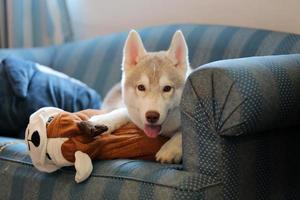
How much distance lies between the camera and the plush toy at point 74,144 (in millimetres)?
1445

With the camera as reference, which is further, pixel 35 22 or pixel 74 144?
pixel 35 22

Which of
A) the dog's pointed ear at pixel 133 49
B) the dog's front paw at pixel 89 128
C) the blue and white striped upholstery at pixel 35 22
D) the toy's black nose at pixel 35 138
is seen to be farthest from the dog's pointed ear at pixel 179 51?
the blue and white striped upholstery at pixel 35 22

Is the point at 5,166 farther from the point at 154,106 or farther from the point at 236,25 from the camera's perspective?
the point at 236,25

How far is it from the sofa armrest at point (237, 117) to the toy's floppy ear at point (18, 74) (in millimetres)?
1048

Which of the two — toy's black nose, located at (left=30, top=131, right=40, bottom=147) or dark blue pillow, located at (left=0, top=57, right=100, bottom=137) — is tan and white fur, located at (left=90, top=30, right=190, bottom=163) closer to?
toy's black nose, located at (left=30, top=131, right=40, bottom=147)

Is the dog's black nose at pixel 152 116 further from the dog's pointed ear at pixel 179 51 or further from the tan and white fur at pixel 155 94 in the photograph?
the dog's pointed ear at pixel 179 51

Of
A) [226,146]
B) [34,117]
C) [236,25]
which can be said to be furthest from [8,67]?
[226,146]

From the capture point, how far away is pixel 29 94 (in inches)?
85.9

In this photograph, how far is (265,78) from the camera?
4.42 ft

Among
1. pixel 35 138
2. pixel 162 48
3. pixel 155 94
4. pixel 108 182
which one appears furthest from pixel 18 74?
pixel 108 182

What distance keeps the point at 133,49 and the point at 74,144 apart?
0.43 metres

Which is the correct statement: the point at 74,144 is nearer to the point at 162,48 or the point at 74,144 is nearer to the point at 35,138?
the point at 35,138

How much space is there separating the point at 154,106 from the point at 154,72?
0.14 metres

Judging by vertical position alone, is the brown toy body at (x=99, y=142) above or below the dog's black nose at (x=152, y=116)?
below
